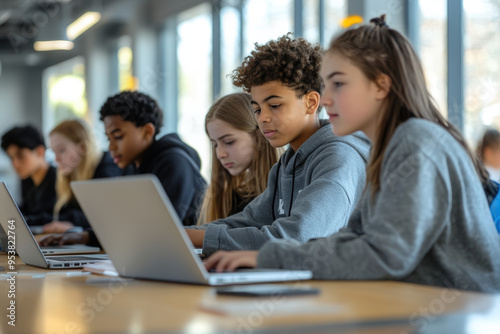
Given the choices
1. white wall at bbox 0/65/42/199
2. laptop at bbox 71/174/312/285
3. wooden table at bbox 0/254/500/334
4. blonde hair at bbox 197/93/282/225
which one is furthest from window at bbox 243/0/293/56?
white wall at bbox 0/65/42/199

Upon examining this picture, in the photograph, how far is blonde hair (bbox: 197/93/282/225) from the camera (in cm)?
263

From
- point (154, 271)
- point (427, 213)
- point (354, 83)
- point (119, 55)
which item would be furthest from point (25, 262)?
point (119, 55)

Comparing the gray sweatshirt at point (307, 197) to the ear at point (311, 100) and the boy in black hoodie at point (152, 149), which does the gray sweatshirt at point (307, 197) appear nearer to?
the ear at point (311, 100)

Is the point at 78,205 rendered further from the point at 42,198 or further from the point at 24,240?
the point at 24,240

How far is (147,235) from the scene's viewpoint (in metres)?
1.27

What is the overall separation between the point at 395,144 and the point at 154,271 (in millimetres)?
516

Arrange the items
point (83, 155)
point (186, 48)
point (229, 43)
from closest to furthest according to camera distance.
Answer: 1. point (83, 155)
2. point (229, 43)
3. point (186, 48)

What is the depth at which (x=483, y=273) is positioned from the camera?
130 centimetres

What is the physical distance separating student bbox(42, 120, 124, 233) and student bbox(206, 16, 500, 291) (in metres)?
2.89

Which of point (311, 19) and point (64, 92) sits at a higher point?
point (311, 19)

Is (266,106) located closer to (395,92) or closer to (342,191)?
(342,191)

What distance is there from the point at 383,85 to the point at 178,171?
185cm

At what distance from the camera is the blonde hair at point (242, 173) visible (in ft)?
8.62

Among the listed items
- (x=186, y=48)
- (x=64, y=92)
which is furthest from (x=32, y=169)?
(x=64, y=92)
